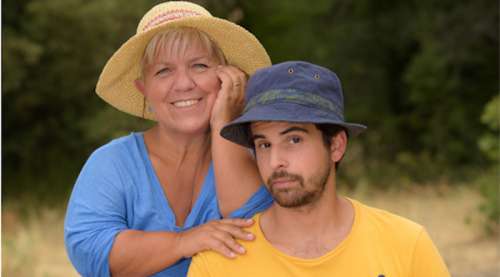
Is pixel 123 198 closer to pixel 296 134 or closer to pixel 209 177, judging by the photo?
pixel 209 177

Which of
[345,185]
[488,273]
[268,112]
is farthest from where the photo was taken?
[345,185]

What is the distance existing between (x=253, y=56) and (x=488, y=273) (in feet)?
17.6

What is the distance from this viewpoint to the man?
2750 mm

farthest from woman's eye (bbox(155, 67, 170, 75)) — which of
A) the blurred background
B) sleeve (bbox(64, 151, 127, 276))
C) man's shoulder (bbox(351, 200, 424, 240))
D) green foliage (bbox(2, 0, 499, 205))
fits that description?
green foliage (bbox(2, 0, 499, 205))

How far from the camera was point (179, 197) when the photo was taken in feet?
10.9

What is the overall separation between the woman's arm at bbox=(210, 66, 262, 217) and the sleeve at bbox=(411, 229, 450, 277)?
1.89ft

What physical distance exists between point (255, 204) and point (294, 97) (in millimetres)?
454

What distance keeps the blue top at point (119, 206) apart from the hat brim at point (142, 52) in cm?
30

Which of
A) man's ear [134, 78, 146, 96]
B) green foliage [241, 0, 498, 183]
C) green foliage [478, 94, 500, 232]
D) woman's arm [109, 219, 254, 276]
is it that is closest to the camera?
woman's arm [109, 219, 254, 276]

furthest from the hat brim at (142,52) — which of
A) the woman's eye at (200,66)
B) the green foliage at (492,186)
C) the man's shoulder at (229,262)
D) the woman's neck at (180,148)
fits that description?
the green foliage at (492,186)

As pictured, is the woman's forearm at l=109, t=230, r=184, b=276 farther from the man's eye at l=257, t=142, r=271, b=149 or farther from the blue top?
the man's eye at l=257, t=142, r=271, b=149

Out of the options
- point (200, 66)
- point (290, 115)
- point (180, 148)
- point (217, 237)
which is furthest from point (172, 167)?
point (290, 115)

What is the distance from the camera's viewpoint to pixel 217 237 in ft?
9.43

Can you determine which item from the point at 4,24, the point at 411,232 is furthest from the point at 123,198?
the point at 4,24
